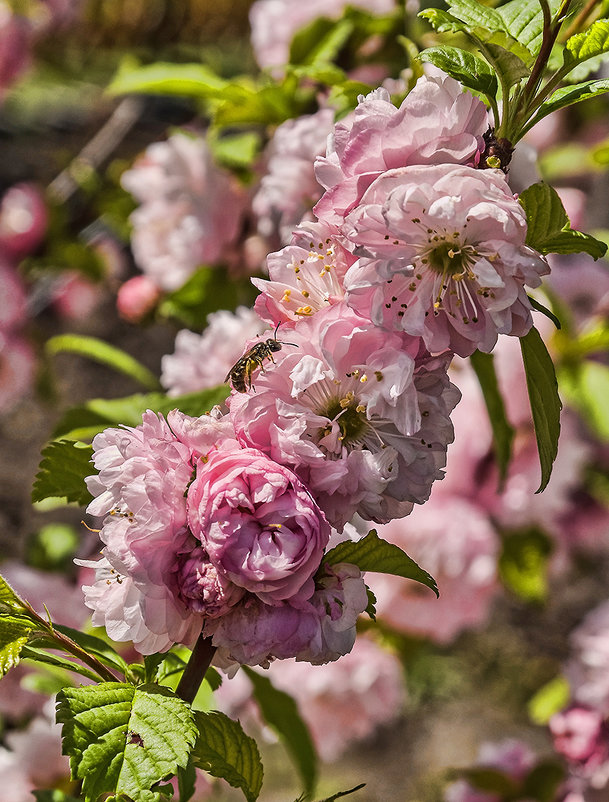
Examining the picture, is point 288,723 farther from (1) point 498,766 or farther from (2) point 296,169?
(2) point 296,169

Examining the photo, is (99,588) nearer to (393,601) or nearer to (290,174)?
(290,174)

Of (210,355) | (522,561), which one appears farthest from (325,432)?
(522,561)

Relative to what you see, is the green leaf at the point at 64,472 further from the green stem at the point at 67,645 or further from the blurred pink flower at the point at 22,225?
the blurred pink flower at the point at 22,225

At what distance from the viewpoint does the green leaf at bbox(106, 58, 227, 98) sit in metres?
0.88

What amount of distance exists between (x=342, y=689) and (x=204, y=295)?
58 cm

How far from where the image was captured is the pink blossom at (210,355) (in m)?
0.79

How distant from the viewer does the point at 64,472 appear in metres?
0.52

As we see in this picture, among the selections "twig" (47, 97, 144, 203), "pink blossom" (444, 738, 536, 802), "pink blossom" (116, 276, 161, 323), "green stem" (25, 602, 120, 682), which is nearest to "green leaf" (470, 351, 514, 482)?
"green stem" (25, 602, 120, 682)

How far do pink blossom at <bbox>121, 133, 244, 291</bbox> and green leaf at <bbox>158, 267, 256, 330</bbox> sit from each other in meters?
0.01

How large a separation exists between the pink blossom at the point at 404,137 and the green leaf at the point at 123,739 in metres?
0.26

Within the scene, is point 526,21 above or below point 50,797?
above

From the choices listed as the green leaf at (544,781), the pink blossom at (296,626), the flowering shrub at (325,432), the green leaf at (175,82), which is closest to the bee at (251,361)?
the flowering shrub at (325,432)

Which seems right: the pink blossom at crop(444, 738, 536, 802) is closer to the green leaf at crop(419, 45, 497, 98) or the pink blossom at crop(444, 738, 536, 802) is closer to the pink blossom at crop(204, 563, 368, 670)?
the pink blossom at crop(204, 563, 368, 670)

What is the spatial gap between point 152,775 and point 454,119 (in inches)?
13.1
